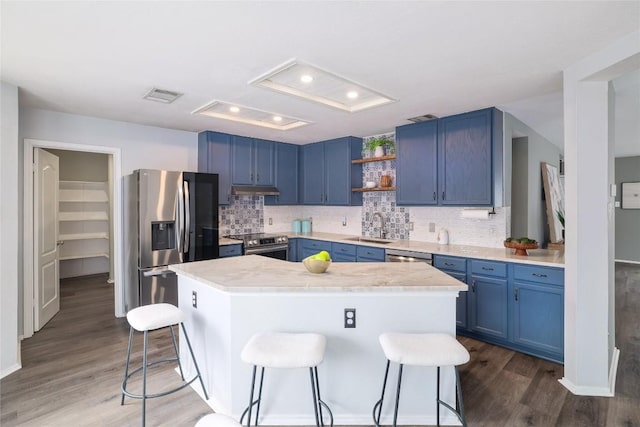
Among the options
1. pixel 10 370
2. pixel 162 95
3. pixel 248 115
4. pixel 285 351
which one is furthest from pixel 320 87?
pixel 10 370

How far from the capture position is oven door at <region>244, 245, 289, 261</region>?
4.42 m

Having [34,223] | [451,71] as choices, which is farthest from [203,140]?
[451,71]

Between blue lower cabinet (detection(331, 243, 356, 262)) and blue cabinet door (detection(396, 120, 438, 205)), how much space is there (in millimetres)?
882

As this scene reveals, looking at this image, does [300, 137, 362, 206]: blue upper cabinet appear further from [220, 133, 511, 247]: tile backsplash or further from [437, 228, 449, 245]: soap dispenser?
[437, 228, 449, 245]: soap dispenser

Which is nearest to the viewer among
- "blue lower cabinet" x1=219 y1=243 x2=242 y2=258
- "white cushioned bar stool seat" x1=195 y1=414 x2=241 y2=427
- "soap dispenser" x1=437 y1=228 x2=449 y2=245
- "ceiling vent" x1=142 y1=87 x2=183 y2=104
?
"white cushioned bar stool seat" x1=195 y1=414 x2=241 y2=427

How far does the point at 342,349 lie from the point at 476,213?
92.8 inches

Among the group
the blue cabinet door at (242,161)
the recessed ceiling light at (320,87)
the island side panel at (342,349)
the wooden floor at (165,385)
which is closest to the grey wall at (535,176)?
the wooden floor at (165,385)

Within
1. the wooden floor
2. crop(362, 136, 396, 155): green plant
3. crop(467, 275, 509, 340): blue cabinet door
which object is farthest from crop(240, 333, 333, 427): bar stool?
crop(362, 136, 396, 155): green plant

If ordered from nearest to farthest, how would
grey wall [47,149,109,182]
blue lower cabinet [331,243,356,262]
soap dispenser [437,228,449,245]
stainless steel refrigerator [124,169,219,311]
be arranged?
stainless steel refrigerator [124,169,219,311] < soap dispenser [437,228,449,245] < blue lower cabinet [331,243,356,262] < grey wall [47,149,109,182]

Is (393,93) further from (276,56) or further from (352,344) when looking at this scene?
(352,344)

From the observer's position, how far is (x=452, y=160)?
3.66m

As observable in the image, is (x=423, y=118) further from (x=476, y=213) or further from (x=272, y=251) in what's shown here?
(x=272, y=251)

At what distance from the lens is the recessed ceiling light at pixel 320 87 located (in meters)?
2.49

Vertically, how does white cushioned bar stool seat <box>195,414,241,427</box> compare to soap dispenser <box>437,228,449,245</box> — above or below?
below
